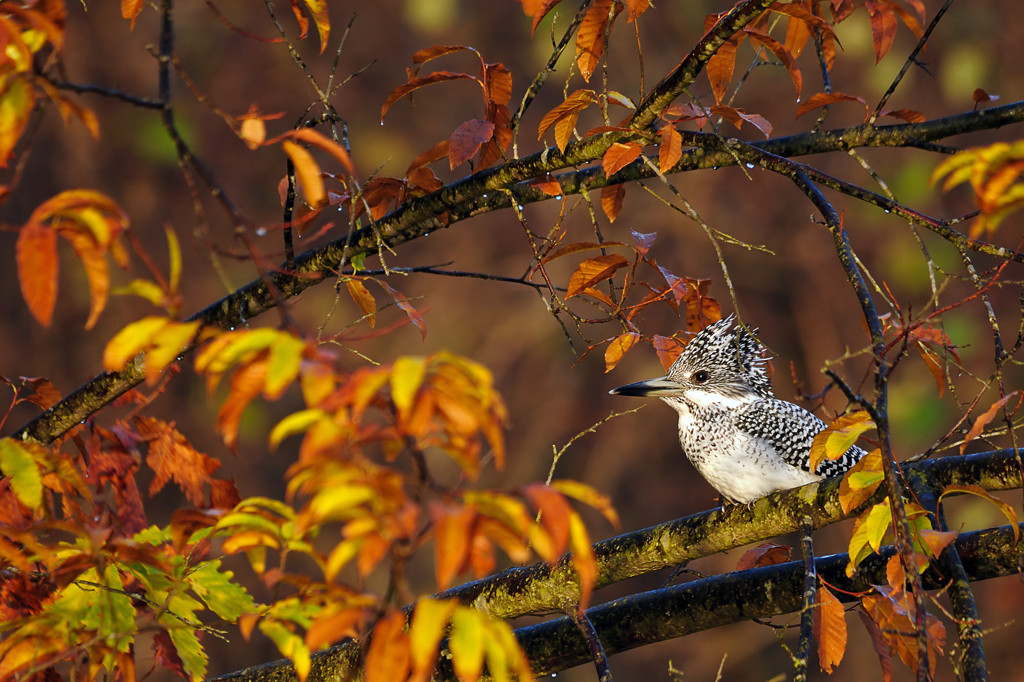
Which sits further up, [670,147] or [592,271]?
[670,147]

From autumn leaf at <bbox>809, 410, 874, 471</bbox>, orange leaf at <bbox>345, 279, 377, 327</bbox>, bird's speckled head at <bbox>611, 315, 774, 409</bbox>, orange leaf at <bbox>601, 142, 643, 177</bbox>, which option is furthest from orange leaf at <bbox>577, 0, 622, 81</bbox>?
bird's speckled head at <bbox>611, 315, 774, 409</bbox>

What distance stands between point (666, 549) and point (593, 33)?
3.38 ft

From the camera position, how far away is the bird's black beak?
2977mm

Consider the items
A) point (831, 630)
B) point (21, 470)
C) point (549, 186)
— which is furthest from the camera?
point (549, 186)

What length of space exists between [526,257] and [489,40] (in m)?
1.56

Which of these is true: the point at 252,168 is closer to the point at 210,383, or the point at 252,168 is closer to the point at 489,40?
the point at 489,40

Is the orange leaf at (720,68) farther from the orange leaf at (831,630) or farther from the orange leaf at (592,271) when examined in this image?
the orange leaf at (831,630)

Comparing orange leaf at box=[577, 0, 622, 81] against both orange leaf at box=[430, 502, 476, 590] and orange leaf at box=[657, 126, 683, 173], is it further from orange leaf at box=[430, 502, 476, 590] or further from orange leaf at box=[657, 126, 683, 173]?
orange leaf at box=[430, 502, 476, 590]

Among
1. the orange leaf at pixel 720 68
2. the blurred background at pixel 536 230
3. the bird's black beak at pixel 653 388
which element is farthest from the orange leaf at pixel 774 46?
the blurred background at pixel 536 230

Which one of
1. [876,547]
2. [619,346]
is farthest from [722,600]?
[876,547]

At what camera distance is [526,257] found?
629 cm

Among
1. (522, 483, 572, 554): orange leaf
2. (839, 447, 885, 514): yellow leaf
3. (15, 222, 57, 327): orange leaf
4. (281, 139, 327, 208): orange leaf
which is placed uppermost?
(281, 139, 327, 208): orange leaf

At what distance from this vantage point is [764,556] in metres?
2.26

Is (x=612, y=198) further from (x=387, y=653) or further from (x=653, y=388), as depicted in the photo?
(x=387, y=653)
